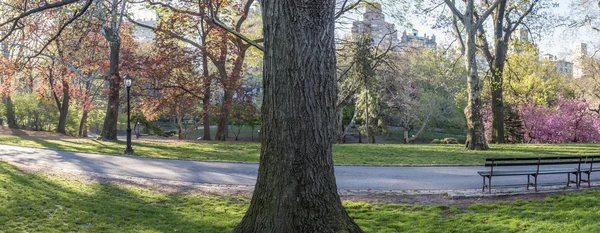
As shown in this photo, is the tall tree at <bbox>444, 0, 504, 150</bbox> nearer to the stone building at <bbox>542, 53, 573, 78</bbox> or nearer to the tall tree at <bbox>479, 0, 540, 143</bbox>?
the tall tree at <bbox>479, 0, 540, 143</bbox>

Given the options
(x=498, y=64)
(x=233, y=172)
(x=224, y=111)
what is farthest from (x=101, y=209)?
(x=498, y=64)

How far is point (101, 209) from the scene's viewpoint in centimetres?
771

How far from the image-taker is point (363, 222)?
273 inches

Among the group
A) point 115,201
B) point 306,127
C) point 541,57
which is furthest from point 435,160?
point 541,57

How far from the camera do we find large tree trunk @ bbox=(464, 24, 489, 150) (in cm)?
1734

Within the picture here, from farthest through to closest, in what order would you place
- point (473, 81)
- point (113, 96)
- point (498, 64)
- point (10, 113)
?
point (10, 113)
point (498, 64)
point (113, 96)
point (473, 81)

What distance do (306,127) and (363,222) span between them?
9.57 feet

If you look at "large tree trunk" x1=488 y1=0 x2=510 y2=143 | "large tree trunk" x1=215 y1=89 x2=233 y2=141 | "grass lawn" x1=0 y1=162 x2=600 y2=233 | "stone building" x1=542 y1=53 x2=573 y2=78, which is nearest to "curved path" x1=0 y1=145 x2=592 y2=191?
"grass lawn" x1=0 y1=162 x2=600 y2=233

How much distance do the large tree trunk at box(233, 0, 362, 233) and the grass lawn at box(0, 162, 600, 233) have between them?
212 centimetres

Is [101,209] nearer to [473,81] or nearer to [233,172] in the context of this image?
[233,172]

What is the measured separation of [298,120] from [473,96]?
47.7 ft

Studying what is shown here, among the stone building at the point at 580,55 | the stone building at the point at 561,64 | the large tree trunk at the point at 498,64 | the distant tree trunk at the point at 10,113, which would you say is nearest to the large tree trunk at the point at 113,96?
the distant tree trunk at the point at 10,113

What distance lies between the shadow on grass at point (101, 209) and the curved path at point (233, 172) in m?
1.92

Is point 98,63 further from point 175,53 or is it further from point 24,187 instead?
point 24,187
